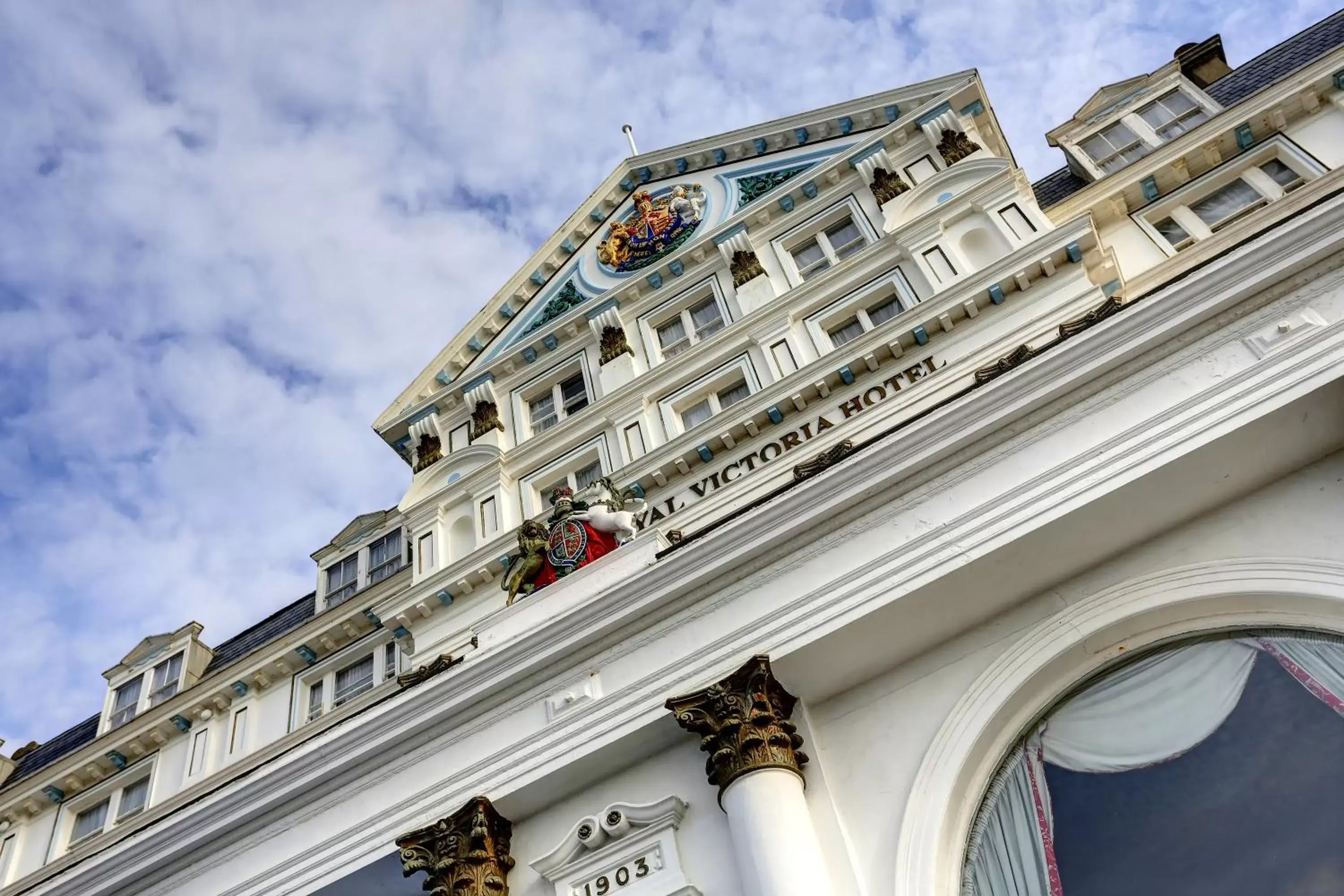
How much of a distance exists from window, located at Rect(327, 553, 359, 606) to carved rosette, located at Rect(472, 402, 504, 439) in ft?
17.3

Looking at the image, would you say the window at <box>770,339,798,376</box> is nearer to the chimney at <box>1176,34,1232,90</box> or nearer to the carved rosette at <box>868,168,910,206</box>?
the carved rosette at <box>868,168,910,206</box>

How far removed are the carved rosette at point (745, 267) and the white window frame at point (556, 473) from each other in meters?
4.54

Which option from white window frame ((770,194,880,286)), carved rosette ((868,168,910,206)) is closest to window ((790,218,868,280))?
white window frame ((770,194,880,286))

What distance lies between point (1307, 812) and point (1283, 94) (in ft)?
57.5

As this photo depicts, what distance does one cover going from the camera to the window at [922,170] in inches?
939

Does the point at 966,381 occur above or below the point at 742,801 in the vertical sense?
above

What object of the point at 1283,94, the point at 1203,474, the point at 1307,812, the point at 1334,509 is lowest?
the point at 1307,812

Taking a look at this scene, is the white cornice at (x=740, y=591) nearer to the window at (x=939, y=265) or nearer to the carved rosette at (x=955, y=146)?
the window at (x=939, y=265)

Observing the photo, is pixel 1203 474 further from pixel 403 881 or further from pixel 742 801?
pixel 403 881

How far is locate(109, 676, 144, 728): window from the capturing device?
28797 mm

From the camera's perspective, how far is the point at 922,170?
79.1 feet

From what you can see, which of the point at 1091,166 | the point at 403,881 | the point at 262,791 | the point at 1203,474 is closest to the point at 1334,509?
the point at 1203,474

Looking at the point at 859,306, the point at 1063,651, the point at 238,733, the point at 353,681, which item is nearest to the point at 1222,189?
the point at 859,306

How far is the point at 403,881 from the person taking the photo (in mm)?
14250
